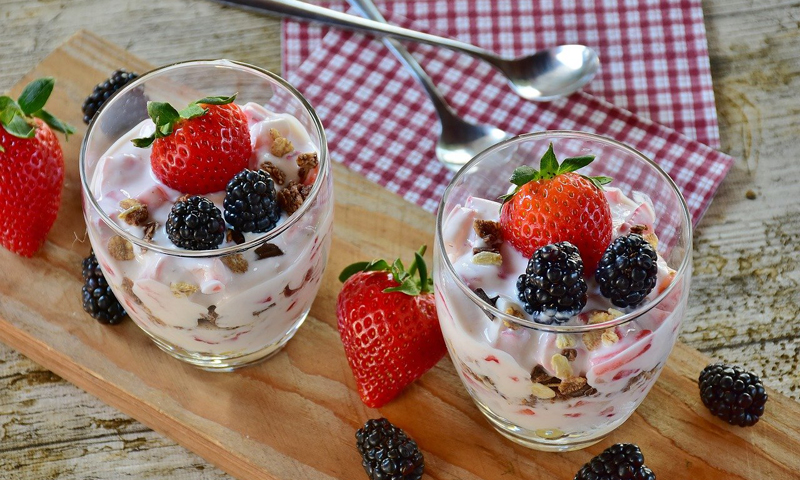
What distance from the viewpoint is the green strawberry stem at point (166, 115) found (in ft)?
4.99

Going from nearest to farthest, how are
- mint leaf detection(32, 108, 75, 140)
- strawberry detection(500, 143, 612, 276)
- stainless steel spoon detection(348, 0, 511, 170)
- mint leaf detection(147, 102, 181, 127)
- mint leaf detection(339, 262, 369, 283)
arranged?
1. strawberry detection(500, 143, 612, 276)
2. mint leaf detection(147, 102, 181, 127)
3. mint leaf detection(339, 262, 369, 283)
4. mint leaf detection(32, 108, 75, 140)
5. stainless steel spoon detection(348, 0, 511, 170)

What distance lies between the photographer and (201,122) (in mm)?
1547

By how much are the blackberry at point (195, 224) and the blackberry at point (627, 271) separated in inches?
24.2

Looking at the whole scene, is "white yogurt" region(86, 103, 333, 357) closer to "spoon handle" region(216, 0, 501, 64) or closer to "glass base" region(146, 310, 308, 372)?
"glass base" region(146, 310, 308, 372)

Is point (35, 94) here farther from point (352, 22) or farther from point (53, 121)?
point (352, 22)

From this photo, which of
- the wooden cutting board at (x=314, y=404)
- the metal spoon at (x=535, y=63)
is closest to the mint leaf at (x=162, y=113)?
the wooden cutting board at (x=314, y=404)

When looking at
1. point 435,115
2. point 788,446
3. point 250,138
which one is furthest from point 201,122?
point 788,446

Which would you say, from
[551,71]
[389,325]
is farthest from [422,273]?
[551,71]

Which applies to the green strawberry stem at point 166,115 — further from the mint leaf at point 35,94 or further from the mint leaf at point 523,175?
the mint leaf at point 523,175

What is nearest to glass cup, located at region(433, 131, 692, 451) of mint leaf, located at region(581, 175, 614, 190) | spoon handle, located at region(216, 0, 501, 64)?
mint leaf, located at region(581, 175, 614, 190)

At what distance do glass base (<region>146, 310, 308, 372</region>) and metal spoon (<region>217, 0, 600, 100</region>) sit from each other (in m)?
0.96

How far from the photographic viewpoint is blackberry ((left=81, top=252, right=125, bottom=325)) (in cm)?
182

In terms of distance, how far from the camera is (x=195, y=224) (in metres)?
1.44

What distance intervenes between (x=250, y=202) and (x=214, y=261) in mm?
113
